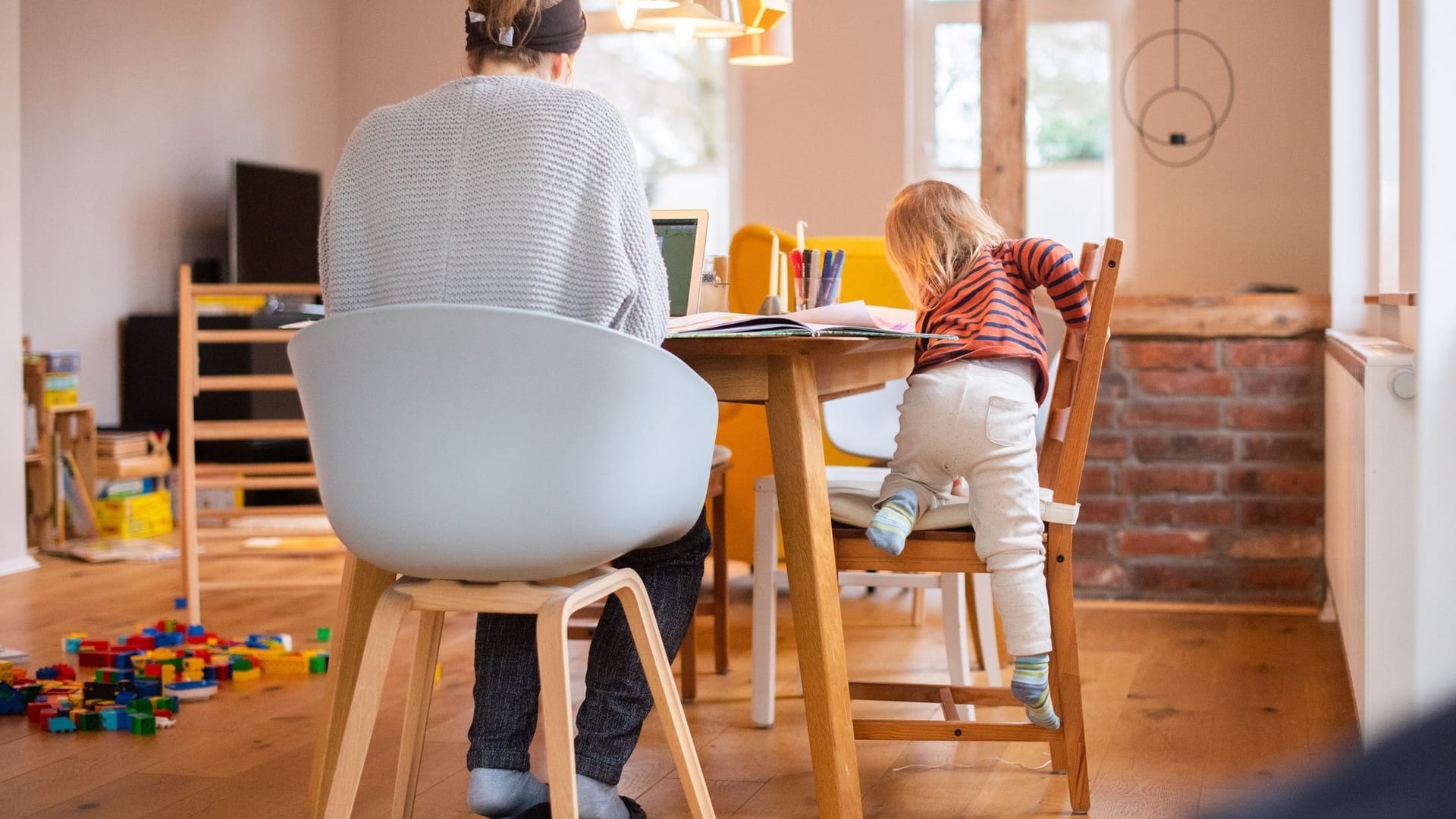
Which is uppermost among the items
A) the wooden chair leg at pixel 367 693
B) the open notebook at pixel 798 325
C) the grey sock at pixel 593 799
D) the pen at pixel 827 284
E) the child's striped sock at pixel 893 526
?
the pen at pixel 827 284

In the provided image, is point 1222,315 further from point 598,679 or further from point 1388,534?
point 598,679

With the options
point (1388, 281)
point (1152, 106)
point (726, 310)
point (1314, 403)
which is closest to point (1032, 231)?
point (1152, 106)

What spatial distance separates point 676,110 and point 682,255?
5.38 m

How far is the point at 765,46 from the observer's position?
3.51 metres

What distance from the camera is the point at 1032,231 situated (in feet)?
23.2

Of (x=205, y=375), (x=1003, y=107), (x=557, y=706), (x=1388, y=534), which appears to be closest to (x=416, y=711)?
(x=557, y=706)

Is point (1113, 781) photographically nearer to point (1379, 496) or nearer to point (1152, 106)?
point (1379, 496)

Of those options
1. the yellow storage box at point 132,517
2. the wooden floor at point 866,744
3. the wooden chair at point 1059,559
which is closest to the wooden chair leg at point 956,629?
the wooden floor at point 866,744

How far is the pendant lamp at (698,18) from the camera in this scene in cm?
298

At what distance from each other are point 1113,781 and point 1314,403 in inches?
67.5

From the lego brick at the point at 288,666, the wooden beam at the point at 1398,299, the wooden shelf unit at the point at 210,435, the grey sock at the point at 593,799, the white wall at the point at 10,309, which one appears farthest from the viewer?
the white wall at the point at 10,309

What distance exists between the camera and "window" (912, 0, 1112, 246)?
23.1ft

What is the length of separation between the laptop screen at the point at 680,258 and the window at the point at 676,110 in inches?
200

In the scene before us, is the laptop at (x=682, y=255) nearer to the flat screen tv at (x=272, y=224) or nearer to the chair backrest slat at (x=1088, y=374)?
the chair backrest slat at (x=1088, y=374)
